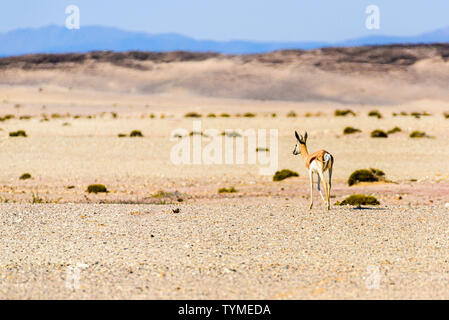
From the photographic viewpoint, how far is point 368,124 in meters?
42.1

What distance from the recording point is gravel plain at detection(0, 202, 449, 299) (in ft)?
28.2

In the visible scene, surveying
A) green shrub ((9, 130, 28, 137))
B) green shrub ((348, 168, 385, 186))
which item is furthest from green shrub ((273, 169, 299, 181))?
green shrub ((9, 130, 28, 137))

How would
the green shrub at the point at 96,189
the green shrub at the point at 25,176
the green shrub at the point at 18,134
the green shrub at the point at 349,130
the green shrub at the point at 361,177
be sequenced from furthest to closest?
the green shrub at the point at 18,134, the green shrub at the point at 349,130, the green shrub at the point at 25,176, the green shrub at the point at 361,177, the green shrub at the point at 96,189

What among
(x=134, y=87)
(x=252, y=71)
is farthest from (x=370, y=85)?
(x=134, y=87)

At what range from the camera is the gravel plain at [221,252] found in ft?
28.2

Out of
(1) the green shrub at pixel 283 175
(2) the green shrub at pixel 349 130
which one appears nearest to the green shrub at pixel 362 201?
(1) the green shrub at pixel 283 175

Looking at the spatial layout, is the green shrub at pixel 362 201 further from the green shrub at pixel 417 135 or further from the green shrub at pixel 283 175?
the green shrub at pixel 417 135

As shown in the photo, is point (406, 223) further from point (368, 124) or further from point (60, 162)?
point (368, 124)

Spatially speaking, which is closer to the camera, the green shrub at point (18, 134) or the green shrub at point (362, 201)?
the green shrub at point (362, 201)
